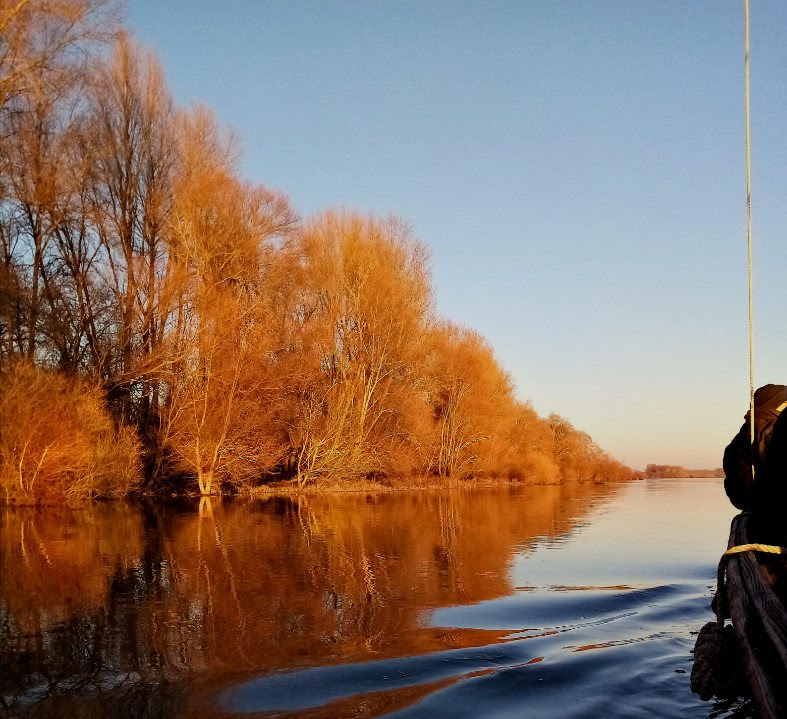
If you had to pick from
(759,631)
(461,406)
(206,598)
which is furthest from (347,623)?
(461,406)

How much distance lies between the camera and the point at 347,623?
715cm

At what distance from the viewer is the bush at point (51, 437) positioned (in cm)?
1898

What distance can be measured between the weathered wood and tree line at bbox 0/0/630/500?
17.8 m

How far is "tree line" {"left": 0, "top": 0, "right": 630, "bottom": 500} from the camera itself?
65.2 feet

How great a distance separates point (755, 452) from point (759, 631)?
6.43 ft

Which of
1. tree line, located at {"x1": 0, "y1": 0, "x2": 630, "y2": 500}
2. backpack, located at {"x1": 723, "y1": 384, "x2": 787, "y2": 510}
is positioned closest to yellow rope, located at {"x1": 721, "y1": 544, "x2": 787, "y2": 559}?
backpack, located at {"x1": 723, "y1": 384, "x2": 787, "y2": 510}

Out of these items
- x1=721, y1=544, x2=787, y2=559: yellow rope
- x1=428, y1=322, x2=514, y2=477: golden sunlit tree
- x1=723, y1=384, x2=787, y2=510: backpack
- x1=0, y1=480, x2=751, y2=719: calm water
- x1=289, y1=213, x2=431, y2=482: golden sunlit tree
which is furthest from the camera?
x1=428, y1=322, x2=514, y2=477: golden sunlit tree

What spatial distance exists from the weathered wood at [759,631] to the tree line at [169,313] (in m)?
17.8

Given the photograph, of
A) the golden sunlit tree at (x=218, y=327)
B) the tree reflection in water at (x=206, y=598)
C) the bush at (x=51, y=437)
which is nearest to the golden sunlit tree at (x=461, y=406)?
the golden sunlit tree at (x=218, y=327)

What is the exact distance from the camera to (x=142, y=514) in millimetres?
19422

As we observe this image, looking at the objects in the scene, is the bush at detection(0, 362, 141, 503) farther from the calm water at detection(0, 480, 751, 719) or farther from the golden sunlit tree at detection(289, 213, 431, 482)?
the golden sunlit tree at detection(289, 213, 431, 482)

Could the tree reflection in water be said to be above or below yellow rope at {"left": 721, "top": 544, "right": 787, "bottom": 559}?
below

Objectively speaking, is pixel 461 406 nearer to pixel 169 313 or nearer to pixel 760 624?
pixel 169 313

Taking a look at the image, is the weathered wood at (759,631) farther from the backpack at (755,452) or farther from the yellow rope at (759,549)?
the backpack at (755,452)
